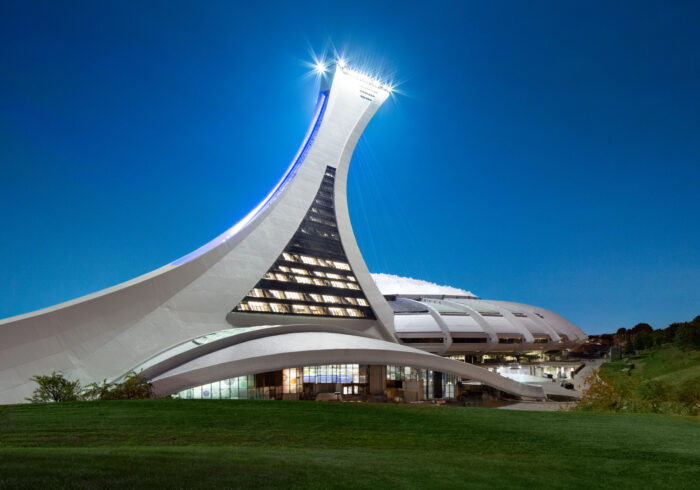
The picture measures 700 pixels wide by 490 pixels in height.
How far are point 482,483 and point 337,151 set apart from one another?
40748 millimetres

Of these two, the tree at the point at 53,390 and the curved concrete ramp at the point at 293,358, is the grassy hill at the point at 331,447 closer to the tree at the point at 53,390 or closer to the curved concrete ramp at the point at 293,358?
the tree at the point at 53,390

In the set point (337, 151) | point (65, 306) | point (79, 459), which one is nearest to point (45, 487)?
point (79, 459)

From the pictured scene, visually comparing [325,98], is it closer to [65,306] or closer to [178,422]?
[65,306]

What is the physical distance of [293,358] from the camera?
83.1 feet

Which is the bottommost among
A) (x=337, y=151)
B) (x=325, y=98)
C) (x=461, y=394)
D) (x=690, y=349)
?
(x=461, y=394)

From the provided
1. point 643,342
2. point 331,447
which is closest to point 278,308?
point 331,447

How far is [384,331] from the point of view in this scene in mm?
38688

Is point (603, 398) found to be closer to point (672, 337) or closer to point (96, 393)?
point (96, 393)

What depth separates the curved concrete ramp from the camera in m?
22.7

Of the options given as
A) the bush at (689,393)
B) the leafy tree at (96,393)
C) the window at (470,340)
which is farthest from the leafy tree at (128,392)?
the window at (470,340)

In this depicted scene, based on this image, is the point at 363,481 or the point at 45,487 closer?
the point at 45,487

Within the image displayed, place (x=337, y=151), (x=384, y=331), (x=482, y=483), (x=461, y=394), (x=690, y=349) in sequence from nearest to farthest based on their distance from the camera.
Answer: (x=482, y=483)
(x=461, y=394)
(x=384, y=331)
(x=690, y=349)
(x=337, y=151)

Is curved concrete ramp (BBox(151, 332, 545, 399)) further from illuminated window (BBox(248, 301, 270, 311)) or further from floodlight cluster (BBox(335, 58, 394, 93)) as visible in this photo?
floodlight cluster (BBox(335, 58, 394, 93))

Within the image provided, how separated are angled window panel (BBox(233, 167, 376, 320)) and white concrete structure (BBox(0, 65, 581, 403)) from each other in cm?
10
